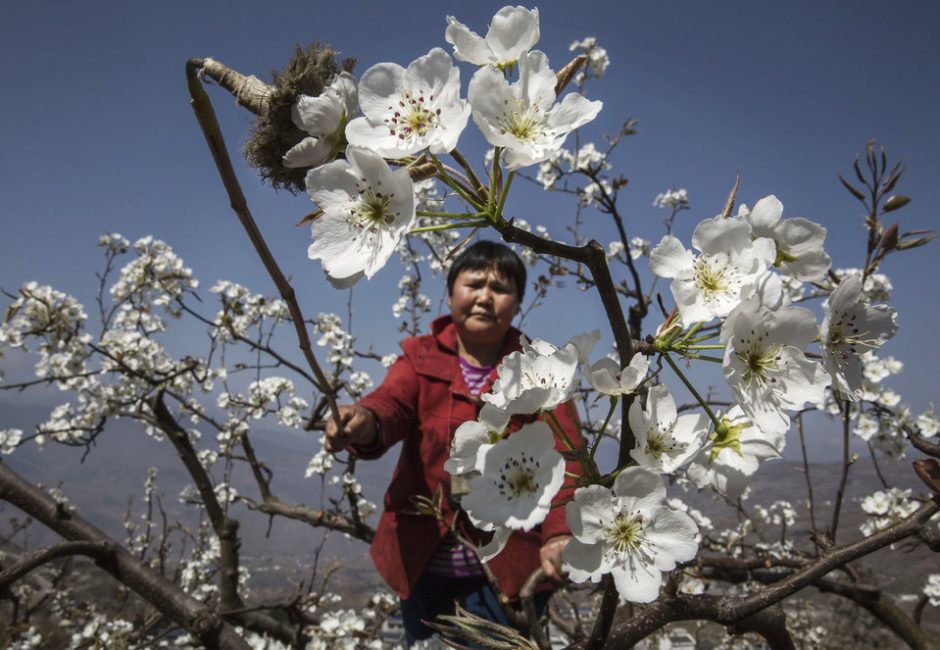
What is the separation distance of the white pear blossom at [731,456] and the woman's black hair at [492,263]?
5.58 feet

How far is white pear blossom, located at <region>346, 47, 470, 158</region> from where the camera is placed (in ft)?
2.04

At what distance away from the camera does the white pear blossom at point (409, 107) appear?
24.5 inches

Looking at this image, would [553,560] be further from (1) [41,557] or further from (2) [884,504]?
(2) [884,504]

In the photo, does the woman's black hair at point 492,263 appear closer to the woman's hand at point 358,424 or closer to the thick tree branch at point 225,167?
the woman's hand at point 358,424

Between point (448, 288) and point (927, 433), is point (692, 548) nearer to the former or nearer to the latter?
point (448, 288)

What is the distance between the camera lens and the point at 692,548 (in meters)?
0.70

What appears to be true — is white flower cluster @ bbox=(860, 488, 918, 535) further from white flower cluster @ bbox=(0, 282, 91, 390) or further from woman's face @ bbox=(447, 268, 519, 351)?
white flower cluster @ bbox=(0, 282, 91, 390)

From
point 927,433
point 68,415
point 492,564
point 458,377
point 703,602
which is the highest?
point 927,433

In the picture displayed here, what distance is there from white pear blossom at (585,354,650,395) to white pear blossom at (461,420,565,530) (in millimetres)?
82

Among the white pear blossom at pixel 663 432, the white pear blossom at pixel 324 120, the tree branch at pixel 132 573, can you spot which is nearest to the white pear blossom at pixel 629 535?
the white pear blossom at pixel 663 432

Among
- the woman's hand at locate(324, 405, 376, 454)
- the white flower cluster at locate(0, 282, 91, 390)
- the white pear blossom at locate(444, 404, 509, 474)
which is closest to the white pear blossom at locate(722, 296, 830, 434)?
the white pear blossom at locate(444, 404, 509, 474)

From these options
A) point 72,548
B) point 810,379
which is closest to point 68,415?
point 72,548

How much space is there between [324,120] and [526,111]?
0.24m

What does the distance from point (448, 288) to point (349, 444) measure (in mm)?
1158
